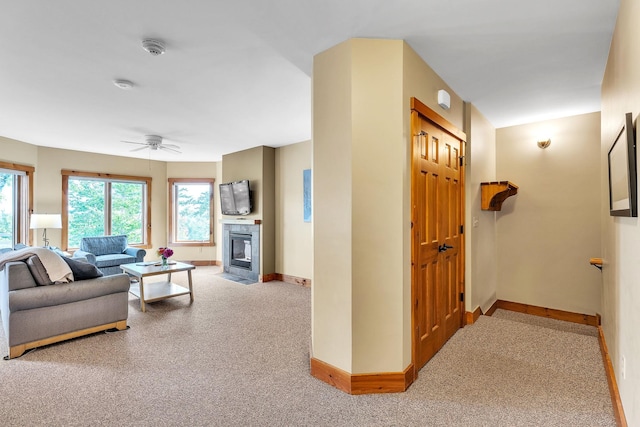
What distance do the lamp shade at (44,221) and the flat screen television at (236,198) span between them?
8.91 ft

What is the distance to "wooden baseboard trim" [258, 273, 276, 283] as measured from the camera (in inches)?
225

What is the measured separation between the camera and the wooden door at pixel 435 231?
2.41m

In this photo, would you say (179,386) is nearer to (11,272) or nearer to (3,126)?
(11,272)

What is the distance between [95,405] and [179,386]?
1.63ft

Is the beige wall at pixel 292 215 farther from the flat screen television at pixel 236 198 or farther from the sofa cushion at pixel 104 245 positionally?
the sofa cushion at pixel 104 245

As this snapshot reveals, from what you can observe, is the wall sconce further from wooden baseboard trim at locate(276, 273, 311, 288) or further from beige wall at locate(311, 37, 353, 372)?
wooden baseboard trim at locate(276, 273, 311, 288)

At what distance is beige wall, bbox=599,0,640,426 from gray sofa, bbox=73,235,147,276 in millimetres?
6348

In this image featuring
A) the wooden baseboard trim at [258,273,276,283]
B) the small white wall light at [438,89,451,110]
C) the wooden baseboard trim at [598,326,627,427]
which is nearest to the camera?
the wooden baseboard trim at [598,326,627,427]

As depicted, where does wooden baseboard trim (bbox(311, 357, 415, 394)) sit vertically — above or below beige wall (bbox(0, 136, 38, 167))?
below

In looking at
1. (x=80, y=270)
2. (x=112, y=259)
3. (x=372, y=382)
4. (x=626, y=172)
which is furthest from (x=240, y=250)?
(x=626, y=172)

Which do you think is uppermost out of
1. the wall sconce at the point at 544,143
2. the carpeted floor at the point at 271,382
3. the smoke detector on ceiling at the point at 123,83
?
the smoke detector on ceiling at the point at 123,83

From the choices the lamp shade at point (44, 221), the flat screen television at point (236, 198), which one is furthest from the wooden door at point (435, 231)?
the lamp shade at point (44, 221)

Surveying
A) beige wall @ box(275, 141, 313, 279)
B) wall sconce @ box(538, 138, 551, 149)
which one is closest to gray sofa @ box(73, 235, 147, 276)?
beige wall @ box(275, 141, 313, 279)

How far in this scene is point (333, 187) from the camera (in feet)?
7.45
